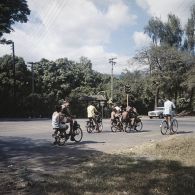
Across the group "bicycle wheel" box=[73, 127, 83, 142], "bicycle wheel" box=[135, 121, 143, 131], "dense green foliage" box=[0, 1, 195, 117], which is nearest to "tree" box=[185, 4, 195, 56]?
"dense green foliage" box=[0, 1, 195, 117]

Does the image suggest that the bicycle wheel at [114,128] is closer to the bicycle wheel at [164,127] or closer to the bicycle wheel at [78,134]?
the bicycle wheel at [164,127]

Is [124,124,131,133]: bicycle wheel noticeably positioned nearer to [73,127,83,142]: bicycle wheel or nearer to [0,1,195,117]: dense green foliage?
[73,127,83,142]: bicycle wheel

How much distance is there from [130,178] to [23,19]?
106 ft

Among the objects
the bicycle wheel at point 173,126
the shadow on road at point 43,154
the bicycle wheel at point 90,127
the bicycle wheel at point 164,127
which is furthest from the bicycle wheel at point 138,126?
the shadow on road at point 43,154

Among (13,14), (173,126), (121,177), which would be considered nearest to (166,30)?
(13,14)

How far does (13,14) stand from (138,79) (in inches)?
1289

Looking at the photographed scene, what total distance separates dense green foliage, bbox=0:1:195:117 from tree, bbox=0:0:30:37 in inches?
703

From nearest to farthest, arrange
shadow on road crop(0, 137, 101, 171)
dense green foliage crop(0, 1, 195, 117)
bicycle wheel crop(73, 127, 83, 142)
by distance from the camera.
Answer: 1. shadow on road crop(0, 137, 101, 171)
2. bicycle wheel crop(73, 127, 83, 142)
3. dense green foliage crop(0, 1, 195, 117)

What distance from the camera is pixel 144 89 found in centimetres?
6662

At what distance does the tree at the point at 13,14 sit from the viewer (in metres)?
35.8

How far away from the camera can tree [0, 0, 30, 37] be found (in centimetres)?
3580

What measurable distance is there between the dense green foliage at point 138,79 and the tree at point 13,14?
58.6 feet

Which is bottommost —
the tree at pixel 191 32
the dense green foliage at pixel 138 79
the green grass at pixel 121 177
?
the green grass at pixel 121 177

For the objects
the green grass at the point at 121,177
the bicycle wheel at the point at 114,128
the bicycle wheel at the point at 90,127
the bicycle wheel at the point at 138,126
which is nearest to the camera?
the green grass at the point at 121,177
